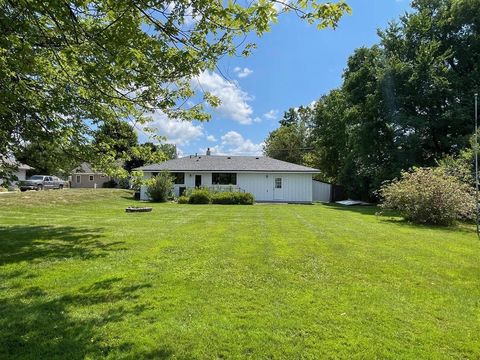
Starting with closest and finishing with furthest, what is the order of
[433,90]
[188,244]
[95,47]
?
[95,47] < [188,244] < [433,90]

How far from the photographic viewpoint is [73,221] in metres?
13.5

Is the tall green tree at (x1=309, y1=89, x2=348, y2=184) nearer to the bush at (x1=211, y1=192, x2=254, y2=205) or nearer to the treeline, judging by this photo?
the treeline

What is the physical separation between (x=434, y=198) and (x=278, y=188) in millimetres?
16499

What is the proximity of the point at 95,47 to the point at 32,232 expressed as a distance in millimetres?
7586

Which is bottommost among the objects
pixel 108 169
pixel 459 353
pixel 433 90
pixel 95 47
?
pixel 459 353

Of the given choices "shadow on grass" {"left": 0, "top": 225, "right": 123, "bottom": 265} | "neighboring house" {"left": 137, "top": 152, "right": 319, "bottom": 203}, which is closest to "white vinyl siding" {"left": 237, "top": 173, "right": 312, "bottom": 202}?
"neighboring house" {"left": 137, "top": 152, "right": 319, "bottom": 203}

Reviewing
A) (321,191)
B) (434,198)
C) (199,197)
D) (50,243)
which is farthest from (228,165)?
(50,243)

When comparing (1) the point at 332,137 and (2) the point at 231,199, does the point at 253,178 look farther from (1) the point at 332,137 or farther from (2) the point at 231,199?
(1) the point at 332,137

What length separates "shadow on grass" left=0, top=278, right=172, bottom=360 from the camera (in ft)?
11.3

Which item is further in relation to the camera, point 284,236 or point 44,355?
point 284,236

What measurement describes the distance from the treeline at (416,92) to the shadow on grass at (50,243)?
72.3 feet

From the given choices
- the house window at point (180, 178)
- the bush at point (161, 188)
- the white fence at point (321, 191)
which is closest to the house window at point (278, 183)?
the white fence at point (321, 191)

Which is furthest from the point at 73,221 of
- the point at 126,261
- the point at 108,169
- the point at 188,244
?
the point at 126,261

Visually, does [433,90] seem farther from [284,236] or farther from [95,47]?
[95,47]
